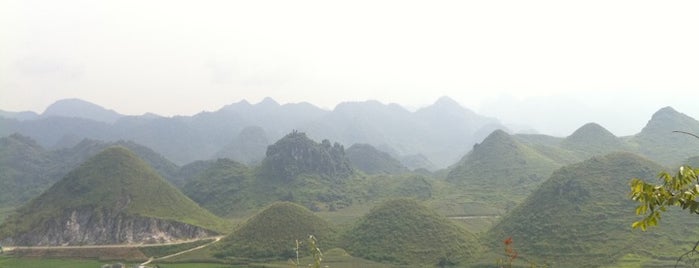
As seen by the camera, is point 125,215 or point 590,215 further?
point 125,215

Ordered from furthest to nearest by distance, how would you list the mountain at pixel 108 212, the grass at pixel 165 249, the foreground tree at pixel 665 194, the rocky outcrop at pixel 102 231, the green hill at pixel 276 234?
the mountain at pixel 108 212 < the rocky outcrop at pixel 102 231 < the grass at pixel 165 249 < the green hill at pixel 276 234 < the foreground tree at pixel 665 194

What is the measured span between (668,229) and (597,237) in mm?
18632

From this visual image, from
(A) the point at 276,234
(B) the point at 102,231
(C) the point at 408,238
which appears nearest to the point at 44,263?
(B) the point at 102,231

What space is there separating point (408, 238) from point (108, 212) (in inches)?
3770

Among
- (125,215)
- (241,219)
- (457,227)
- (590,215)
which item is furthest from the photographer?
(241,219)

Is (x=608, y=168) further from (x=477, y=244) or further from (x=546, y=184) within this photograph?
(x=477, y=244)

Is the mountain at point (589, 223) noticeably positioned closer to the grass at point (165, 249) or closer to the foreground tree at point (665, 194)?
the grass at point (165, 249)

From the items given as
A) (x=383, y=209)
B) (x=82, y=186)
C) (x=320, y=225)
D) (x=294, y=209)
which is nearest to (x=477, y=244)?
(x=383, y=209)

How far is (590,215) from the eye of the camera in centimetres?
11988

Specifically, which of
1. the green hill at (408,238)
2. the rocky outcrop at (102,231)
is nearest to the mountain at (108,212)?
the rocky outcrop at (102,231)

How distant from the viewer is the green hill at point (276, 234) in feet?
413

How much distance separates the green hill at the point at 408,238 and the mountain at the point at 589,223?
10.4m

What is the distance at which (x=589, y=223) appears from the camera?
384 feet

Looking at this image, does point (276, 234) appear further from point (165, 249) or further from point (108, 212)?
point (108, 212)
